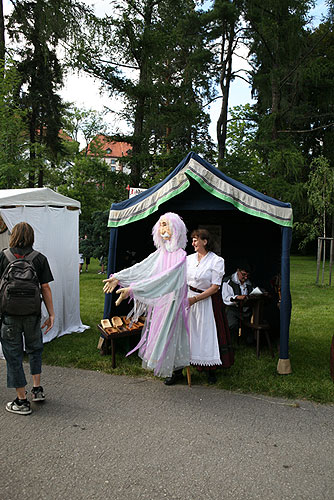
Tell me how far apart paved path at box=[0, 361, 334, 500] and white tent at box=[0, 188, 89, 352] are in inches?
88.2

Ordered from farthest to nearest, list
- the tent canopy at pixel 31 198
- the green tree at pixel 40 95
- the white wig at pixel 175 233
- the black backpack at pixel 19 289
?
the green tree at pixel 40 95 < the tent canopy at pixel 31 198 < the white wig at pixel 175 233 < the black backpack at pixel 19 289

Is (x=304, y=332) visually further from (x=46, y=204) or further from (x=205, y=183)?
(x=46, y=204)

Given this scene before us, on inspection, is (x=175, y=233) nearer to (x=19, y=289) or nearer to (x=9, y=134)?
(x=19, y=289)

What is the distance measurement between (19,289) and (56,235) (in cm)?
289

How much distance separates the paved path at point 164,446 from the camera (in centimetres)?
273

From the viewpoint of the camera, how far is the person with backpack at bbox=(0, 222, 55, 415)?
146 inches

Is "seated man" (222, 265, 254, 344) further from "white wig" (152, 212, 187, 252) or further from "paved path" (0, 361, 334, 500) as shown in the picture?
"white wig" (152, 212, 187, 252)

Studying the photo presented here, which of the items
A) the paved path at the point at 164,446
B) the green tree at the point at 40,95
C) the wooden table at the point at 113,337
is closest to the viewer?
the paved path at the point at 164,446

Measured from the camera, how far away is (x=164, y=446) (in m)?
3.28

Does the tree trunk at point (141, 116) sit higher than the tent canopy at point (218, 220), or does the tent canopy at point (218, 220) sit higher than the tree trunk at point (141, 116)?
the tree trunk at point (141, 116)

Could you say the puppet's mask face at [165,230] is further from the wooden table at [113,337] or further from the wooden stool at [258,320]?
the wooden stool at [258,320]

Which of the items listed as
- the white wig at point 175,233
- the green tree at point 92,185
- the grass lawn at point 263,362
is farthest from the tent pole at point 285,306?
the green tree at point 92,185

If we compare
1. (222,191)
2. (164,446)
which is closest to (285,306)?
(222,191)

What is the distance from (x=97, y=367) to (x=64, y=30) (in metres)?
11.3
